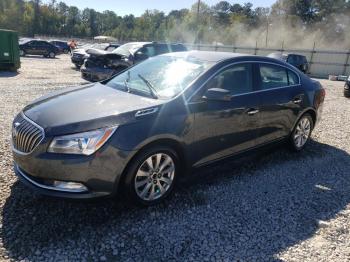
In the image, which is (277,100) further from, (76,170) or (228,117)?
(76,170)

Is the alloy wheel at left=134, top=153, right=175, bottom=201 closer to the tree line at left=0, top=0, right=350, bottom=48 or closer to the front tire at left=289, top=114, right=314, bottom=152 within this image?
the front tire at left=289, top=114, right=314, bottom=152

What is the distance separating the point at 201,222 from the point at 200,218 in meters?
0.07

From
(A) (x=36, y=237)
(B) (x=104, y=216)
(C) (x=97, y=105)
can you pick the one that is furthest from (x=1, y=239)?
(C) (x=97, y=105)

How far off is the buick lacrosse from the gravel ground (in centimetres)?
31

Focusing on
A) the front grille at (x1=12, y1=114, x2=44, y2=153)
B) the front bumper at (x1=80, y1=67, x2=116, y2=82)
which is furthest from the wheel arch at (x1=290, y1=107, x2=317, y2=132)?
the front bumper at (x1=80, y1=67, x2=116, y2=82)

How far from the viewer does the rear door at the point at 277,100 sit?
14.9ft

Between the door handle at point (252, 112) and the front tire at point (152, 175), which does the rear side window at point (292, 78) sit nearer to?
the door handle at point (252, 112)

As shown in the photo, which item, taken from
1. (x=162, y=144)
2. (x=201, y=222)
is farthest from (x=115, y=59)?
(x=201, y=222)

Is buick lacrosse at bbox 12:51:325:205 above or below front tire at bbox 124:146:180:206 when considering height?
above

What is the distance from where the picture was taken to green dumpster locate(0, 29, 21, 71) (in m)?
14.4

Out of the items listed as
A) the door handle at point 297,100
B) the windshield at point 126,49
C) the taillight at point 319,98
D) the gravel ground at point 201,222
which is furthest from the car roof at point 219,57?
the windshield at point 126,49

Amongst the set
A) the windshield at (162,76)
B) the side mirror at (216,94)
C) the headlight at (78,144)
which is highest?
the windshield at (162,76)

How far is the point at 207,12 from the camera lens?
102m

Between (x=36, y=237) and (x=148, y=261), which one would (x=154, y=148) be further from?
(x=36, y=237)
